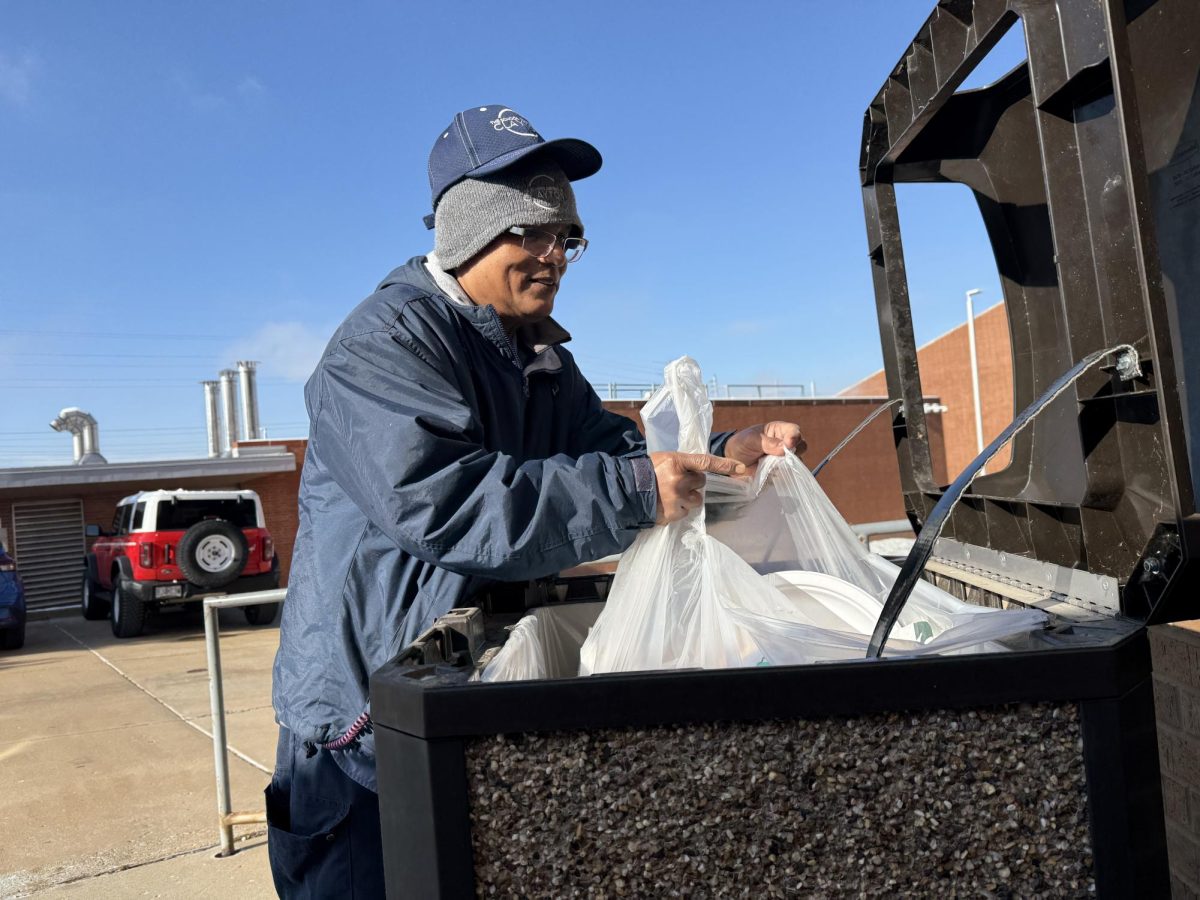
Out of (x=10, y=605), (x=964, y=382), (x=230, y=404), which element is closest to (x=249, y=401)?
(x=230, y=404)

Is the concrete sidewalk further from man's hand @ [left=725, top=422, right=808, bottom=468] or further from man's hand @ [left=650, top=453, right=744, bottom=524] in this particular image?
man's hand @ [left=650, top=453, right=744, bottom=524]

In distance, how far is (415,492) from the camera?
1.32m

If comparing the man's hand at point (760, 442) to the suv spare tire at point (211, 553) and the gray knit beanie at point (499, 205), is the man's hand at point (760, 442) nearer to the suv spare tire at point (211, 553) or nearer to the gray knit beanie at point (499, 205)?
the gray knit beanie at point (499, 205)

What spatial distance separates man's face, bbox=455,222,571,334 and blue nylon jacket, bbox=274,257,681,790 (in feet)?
0.18

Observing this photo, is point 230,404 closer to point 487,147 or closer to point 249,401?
point 249,401

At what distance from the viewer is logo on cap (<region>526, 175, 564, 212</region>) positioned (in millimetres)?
1702

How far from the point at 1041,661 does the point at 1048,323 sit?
52.9 inches

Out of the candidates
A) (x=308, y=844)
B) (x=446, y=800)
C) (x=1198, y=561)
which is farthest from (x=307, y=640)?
(x=1198, y=561)

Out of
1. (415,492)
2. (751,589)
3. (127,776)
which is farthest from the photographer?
(127,776)

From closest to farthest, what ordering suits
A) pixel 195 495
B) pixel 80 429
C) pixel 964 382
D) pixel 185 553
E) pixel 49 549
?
pixel 185 553
pixel 195 495
pixel 49 549
pixel 80 429
pixel 964 382

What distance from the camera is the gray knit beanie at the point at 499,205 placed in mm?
1697

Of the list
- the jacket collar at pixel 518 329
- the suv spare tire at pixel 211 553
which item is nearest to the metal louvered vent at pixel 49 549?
the suv spare tire at pixel 211 553

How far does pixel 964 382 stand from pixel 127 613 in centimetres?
2899

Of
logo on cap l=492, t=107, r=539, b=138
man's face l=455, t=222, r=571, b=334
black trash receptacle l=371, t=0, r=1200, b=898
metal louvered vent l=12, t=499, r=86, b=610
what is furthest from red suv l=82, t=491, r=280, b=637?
black trash receptacle l=371, t=0, r=1200, b=898
